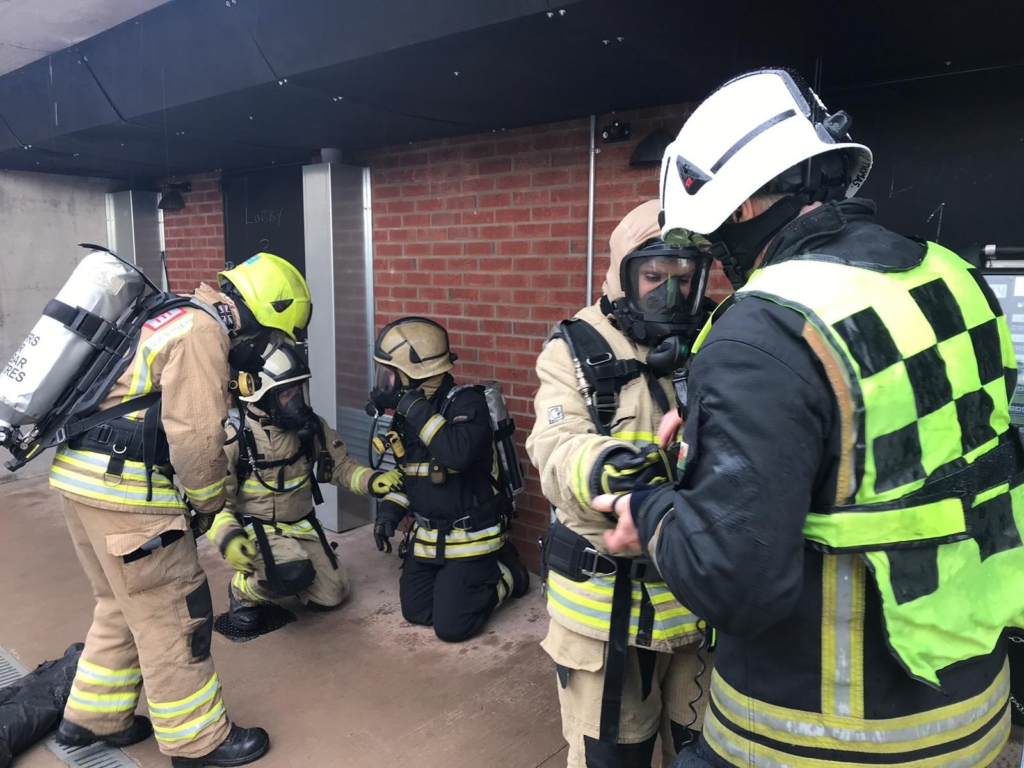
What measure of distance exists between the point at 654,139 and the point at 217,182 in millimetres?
4450

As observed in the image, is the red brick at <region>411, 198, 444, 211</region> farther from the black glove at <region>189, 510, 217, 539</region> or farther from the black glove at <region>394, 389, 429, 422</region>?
the black glove at <region>189, 510, 217, 539</region>

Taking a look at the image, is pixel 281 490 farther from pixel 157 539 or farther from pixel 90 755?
pixel 90 755

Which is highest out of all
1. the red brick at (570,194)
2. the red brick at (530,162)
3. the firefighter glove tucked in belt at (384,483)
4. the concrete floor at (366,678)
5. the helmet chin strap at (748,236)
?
the red brick at (530,162)

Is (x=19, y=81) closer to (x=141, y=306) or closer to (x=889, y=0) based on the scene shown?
(x=141, y=306)

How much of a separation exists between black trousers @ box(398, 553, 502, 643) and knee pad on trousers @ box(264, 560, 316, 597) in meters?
0.57

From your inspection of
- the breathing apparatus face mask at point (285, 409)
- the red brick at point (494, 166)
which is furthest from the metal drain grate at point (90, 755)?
the red brick at point (494, 166)

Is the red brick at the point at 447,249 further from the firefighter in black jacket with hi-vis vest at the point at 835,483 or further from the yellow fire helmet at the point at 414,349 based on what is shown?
the firefighter in black jacket with hi-vis vest at the point at 835,483

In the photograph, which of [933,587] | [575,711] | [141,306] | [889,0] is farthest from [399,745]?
[889,0]

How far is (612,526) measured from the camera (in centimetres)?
205

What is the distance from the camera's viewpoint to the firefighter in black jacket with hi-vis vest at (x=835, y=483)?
1171 mm

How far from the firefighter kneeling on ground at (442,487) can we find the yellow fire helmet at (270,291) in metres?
0.62

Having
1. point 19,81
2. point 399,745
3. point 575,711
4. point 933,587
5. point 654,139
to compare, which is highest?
point 19,81

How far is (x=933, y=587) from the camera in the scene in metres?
1.23

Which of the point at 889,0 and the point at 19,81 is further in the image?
the point at 19,81
